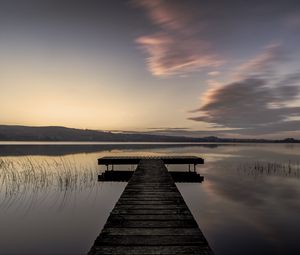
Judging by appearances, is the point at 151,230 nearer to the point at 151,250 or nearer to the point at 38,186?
the point at 151,250

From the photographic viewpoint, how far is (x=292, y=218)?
10.6 metres

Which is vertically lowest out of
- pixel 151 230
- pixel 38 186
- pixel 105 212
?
pixel 105 212

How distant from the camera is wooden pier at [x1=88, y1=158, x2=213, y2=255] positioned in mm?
3826

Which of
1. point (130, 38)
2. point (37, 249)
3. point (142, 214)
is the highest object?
point (130, 38)

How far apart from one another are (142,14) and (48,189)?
12.3m

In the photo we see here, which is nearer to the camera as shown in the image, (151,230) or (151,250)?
(151,250)

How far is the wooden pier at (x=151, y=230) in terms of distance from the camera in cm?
383

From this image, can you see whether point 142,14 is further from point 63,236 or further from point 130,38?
point 63,236

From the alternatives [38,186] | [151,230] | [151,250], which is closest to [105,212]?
[38,186]

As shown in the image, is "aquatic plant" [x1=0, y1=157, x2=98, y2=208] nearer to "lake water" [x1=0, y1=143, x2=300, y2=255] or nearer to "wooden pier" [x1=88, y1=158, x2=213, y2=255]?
"lake water" [x1=0, y1=143, x2=300, y2=255]

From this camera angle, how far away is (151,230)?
4590mm

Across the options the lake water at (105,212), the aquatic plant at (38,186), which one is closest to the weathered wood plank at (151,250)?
the lake water at (105,212)

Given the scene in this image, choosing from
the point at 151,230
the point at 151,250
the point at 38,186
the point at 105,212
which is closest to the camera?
the point at 151,250

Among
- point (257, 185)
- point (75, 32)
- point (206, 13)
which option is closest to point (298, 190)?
point (257, 185)
